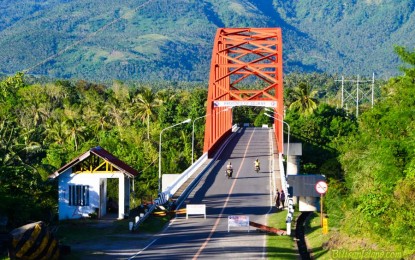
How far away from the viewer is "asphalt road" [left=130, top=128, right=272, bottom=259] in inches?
1220

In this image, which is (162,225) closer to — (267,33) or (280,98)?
(280,98)

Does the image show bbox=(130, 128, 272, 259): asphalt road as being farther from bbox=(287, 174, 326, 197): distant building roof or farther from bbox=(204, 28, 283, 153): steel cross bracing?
bbox=(204, 28, 283, 153): steel cross bracing

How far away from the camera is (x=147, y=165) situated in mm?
86625

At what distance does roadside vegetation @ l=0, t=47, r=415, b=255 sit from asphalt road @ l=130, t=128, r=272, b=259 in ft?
11.3

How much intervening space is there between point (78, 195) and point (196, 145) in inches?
2709

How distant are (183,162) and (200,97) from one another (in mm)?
52351

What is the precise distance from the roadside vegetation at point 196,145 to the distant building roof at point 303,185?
132cm

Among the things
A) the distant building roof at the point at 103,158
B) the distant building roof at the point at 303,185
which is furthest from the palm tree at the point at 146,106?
the distant building roof at the point at 103,158

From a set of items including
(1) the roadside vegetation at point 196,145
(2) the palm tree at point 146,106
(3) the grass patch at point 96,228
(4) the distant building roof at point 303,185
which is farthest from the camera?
(2) the palm tree at point 146,106

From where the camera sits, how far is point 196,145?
4289 inches

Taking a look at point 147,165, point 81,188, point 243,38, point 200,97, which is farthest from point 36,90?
point 81,188

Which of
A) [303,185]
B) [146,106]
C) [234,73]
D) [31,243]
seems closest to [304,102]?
[146,106]

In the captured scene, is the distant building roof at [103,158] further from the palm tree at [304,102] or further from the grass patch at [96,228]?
the palm tree at [304,102]

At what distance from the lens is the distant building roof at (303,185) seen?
49.4 meters
